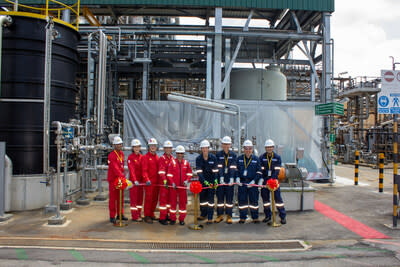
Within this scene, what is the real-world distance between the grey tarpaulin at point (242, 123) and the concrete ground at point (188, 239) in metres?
4.01

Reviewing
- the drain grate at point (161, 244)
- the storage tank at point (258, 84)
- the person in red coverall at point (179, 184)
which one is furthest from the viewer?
the storage tank at point (258, 84)

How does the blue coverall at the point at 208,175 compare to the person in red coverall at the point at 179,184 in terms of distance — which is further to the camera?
the blue coverall at the point at 208,175

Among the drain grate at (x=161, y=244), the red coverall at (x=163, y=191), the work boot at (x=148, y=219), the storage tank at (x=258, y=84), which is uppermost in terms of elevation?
the storage tank at (x=258, y=84)

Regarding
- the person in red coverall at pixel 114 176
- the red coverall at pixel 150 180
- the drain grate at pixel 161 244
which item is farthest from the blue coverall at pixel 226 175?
the person in red coverall at pixel 114 176

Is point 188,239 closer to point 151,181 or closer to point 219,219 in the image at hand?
point 219,219

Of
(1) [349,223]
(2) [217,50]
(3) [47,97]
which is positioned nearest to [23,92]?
(3) [47,97]

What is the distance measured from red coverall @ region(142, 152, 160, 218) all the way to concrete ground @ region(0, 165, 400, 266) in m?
0.39

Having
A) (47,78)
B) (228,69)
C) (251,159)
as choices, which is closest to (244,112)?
(228,69)

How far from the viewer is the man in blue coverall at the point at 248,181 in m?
7.02

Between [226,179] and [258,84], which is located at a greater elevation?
[258,84]

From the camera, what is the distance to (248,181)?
7.13 m

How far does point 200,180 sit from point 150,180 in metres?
1.18

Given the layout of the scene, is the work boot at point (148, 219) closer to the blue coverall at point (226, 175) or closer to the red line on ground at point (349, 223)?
the blue coverall at point (226, 175)

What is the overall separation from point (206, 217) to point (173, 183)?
4.45ft
